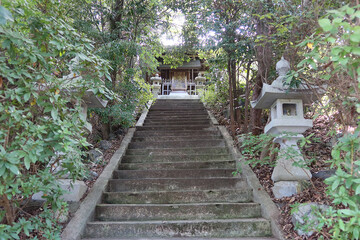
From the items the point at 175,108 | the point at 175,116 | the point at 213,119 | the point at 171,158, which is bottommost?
the point at 171,158

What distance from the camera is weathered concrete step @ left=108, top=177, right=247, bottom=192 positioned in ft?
13.3

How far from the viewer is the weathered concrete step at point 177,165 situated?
4664 millimetres

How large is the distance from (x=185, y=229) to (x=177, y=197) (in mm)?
649

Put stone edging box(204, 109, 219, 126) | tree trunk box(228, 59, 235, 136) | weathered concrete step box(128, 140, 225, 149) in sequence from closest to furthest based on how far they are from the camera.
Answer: weathered concrete step box(128, 140, 225, 149), tree trunk box(228, 59, 235, 136), stone edging box(204, 109, 219, 126)

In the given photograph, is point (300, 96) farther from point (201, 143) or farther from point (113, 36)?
point (113, 36)

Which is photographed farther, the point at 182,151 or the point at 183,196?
the point at 182,151

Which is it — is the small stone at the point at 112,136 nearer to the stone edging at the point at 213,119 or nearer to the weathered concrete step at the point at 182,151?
the weathered concrete step at the point at 182,151

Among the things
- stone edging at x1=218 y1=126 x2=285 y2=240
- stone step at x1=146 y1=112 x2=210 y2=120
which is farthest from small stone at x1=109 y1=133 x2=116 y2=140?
stone edging at x1=218 y1=126 x2=285 y2=240

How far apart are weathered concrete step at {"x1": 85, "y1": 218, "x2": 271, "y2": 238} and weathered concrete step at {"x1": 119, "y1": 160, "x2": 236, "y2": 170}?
1567 millimetres

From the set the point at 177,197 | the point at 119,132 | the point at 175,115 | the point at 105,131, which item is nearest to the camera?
the point at 177,197

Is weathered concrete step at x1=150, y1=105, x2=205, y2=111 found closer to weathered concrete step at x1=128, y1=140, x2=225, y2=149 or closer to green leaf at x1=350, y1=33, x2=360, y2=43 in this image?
weathered concrete step at x1=128, y1=140, x2=225, y2=149

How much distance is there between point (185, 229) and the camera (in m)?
3.12

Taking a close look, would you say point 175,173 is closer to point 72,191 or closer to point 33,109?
point 72,191

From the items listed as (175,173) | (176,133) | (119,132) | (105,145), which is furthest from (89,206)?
(176,133)
